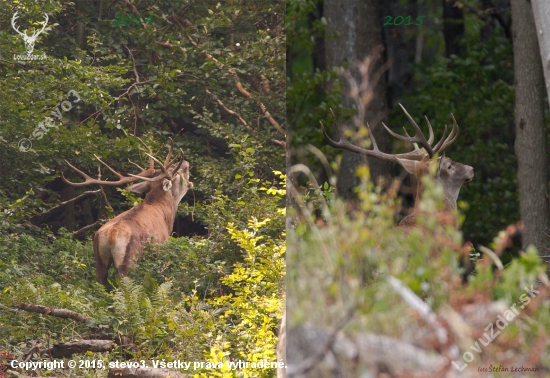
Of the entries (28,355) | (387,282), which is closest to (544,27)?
(387,282)

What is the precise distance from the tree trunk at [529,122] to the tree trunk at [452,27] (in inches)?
18.6

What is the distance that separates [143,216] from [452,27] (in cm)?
312

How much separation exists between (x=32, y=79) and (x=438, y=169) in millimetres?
2431

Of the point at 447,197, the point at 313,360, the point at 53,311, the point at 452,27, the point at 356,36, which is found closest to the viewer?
the point at 313,360

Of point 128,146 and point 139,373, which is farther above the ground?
point 128,146

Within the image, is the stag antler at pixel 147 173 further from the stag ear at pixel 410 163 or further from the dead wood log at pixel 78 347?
the stag ear at pixel 410 163

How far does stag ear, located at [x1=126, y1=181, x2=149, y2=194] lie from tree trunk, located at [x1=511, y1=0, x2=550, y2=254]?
2.69 metres

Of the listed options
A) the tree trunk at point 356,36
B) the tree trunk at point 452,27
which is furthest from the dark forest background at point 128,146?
the tree trunk at point 452,27

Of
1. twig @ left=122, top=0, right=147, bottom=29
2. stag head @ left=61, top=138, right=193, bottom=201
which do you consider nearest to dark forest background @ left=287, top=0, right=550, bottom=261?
stag head @ left=61, top=138, right=193, bottom=201

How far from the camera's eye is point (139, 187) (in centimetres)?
326

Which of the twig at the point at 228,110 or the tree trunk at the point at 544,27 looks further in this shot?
the tree trunk at the point at 544,27

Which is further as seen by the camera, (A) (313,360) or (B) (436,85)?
(B) (436,85)

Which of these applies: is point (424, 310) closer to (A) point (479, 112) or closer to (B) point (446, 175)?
(B) point (446, 175)

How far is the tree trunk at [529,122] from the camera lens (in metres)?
4.95
